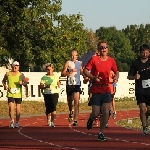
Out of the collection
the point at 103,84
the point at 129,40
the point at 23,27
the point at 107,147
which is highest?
the point at 129,40

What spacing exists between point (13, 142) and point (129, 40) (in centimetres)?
13652

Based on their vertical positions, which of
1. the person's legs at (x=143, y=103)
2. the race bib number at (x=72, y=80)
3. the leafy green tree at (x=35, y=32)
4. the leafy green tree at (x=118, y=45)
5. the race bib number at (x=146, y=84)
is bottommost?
the person's legs at (x=143, y=103)

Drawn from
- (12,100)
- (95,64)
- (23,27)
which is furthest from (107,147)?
(23,27)

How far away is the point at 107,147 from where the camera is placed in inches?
488

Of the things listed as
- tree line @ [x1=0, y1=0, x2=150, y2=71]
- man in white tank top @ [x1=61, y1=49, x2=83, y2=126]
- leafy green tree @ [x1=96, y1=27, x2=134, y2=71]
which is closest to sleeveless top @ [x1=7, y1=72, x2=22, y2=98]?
man in white tank top @ [x1=61, y1=49, x2=83, y2=126]

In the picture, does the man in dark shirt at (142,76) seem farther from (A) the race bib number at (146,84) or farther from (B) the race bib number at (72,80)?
(B) the race bib number at (72,80)

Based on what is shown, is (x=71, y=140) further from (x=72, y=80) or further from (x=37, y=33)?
(x=37, y=33)

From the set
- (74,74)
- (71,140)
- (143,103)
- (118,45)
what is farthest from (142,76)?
(118,45)

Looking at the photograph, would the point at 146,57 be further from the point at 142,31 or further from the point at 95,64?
the point at 142,31

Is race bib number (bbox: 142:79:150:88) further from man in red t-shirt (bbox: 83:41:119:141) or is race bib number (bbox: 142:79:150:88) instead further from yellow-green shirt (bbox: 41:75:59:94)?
yellow-green shirt (bbox: 41:75:59:94)

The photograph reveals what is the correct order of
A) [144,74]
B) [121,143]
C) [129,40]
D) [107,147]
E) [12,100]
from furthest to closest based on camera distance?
[129,40], [12,100], [144,74], [121,143], [107,147]

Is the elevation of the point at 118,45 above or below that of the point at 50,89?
above

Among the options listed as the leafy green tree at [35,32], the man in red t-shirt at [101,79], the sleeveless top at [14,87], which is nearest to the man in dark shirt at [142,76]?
the man in red t-shirt at [101,79]

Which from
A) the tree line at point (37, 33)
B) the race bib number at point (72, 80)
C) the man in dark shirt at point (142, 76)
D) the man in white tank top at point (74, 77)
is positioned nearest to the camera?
the man in dark shirt at point (142, 76)
